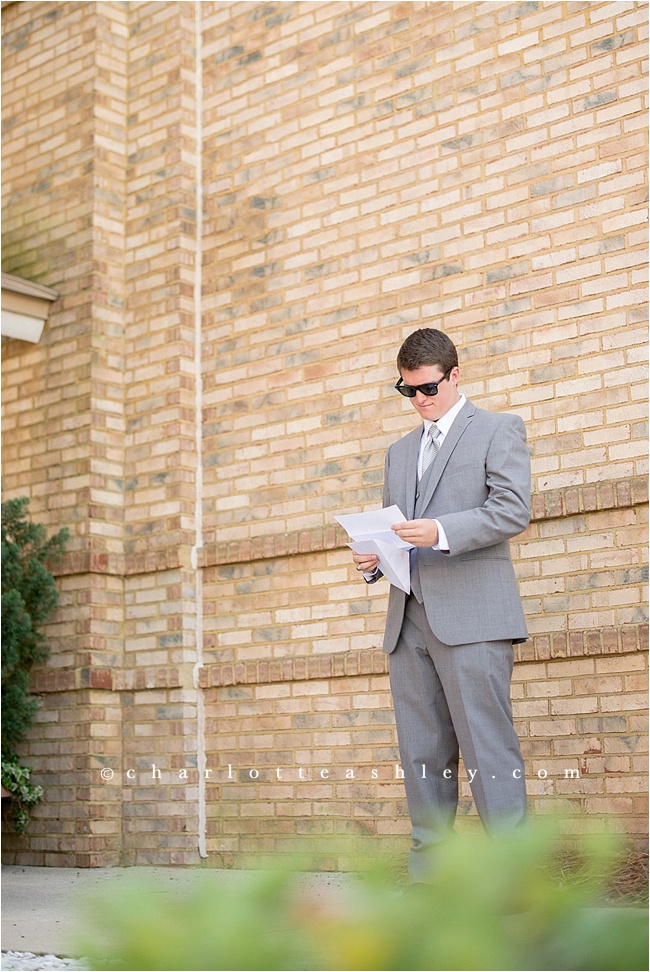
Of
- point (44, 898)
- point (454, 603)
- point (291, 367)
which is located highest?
point (291, 367)

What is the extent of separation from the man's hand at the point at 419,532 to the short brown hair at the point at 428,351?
532 mm

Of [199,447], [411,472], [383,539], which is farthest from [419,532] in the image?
[199,447]

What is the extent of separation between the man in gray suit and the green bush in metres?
2.60

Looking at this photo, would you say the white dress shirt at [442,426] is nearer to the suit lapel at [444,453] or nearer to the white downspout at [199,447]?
the suit lapel at [444,453]

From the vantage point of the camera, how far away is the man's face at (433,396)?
3408mm

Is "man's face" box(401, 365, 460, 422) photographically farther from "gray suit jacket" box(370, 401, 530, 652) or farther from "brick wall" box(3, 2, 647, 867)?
"brick wall" box(3, 2, 647, 867)

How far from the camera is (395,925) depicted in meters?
0.65

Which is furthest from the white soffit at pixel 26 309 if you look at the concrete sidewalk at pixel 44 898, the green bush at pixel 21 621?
the concrete sidewalk at pixel 44 898

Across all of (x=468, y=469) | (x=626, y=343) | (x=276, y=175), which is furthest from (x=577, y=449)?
(x=276, y=175)

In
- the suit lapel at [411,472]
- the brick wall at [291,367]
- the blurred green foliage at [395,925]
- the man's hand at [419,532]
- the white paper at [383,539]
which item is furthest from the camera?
the brick wall at [291,367]

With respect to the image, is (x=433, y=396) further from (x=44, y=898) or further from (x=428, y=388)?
(x=44, y=898)

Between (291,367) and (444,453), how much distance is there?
2152mm

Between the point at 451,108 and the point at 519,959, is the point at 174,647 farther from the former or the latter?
the point at 519,959

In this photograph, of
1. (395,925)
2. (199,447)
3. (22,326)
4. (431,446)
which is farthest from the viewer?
(22,326)
